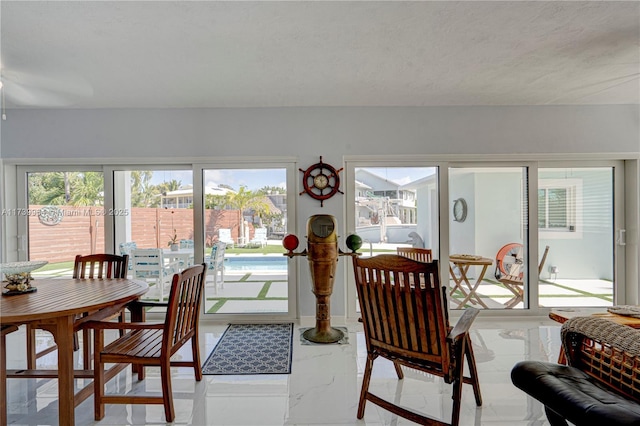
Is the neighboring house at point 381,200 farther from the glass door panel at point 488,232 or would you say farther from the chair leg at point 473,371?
the chair leg at point 473,371

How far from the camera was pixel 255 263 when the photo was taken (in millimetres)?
3877

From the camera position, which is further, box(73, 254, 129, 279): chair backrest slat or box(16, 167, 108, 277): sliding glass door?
box(16, 167, 108, 277): sliding glass door

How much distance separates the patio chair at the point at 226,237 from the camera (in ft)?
12.5

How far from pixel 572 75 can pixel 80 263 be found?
4831 millimetres

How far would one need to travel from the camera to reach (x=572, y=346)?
1.66m

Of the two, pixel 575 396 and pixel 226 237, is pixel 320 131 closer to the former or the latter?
pixel 226 237

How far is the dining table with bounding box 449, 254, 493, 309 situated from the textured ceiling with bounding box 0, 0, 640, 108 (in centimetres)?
181

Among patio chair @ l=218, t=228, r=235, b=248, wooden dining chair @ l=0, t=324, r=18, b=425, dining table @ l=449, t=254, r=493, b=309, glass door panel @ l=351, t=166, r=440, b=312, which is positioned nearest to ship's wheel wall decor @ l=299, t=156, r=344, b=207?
glass door panel @ l=351, t=166, r=440, b=312

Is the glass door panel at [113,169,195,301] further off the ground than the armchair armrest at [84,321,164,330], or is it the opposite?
the glass door panel at [113,169,195,301]

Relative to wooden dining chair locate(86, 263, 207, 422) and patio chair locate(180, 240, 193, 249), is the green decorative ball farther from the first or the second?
patio chair locate(180, 240, 193, 249)

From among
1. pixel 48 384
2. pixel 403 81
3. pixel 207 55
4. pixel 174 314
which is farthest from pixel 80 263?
pixel 403 81

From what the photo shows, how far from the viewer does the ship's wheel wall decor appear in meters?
3.63

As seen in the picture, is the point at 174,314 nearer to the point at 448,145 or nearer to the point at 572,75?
the point at 448,145

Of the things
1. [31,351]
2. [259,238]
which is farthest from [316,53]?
[31,351]
